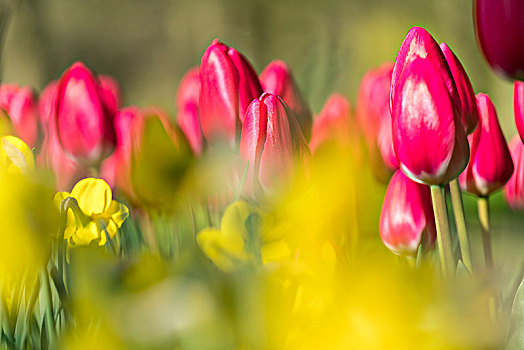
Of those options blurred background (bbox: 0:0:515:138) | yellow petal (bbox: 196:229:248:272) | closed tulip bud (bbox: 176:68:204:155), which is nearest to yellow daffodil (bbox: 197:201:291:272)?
yellow petal (bbox: 196:229:248:272)

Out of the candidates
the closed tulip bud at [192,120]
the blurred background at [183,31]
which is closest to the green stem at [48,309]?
the closed tulip bud at [192,120]

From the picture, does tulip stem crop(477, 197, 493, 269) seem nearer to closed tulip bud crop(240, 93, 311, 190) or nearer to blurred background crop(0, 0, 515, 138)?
closed tulip bud crop(240, 93, 311, 190)

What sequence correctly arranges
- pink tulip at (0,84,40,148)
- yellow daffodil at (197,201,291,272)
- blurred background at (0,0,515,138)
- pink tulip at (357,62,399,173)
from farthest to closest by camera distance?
blurred background at (0,0,515,138) → pink tulip at (0,84,40,148) → pink tulip at (357,62,399,173) → yellow daffodil at (197,201,291,272)

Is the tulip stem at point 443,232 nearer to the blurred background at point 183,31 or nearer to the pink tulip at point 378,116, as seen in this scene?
the pink tulip at point 378,116

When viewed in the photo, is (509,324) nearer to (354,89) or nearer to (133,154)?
(133,154)

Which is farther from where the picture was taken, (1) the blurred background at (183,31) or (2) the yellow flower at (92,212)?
(1) the blurred background at (183,31)

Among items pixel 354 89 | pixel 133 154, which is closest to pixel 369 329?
pixel 133 154
